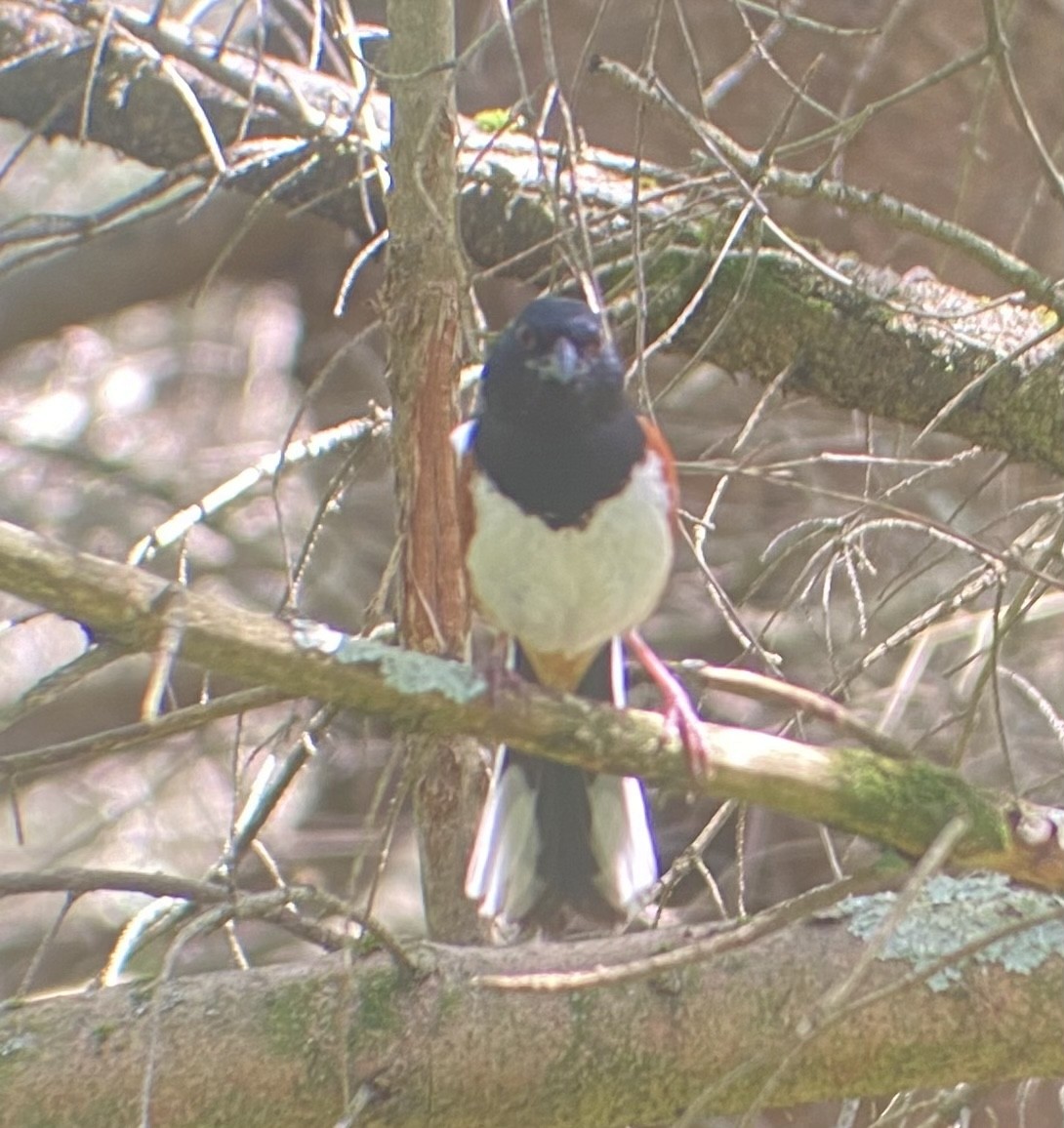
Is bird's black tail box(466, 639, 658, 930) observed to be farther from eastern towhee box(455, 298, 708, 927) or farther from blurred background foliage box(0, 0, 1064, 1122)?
blurred background foliage box(0, 0, 1064, 1122)

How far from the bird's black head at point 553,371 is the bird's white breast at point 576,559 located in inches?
5.8

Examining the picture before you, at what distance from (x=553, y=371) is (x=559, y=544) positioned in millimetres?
323

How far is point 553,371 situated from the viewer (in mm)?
2836

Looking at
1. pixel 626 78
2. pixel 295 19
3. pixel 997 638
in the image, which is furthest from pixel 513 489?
pixel 295 19

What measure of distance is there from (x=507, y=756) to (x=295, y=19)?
3.63 m

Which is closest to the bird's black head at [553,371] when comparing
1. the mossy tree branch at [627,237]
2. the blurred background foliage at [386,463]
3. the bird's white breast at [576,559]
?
the bird's white breast at [576,559]

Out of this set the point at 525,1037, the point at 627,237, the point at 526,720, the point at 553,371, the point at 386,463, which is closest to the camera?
the point at 526,720

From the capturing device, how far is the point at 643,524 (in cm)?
293

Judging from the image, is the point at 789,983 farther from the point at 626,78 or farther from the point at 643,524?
the point at 626,78

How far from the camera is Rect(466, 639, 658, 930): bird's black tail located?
9.66 feet

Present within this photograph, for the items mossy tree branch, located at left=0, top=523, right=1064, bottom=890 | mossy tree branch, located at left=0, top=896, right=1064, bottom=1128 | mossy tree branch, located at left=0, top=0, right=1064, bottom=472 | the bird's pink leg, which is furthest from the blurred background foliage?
mossy tree branch, located at left=0, top=523, right=1064, bottom=890

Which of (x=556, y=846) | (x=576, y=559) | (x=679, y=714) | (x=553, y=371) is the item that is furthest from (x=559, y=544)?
(x=556, y=846)

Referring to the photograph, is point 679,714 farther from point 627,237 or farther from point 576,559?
point 627,237

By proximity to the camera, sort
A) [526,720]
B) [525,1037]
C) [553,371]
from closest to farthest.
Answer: [526,720], [525,1037], [553,371]
